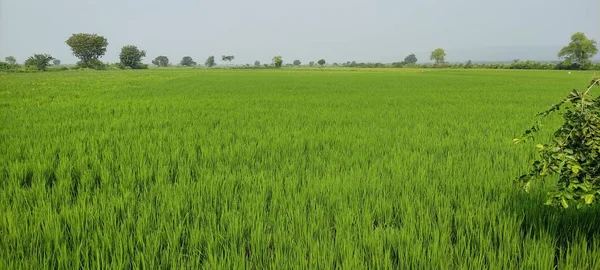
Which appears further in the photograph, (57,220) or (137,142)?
(137,142)

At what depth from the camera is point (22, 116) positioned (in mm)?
6828

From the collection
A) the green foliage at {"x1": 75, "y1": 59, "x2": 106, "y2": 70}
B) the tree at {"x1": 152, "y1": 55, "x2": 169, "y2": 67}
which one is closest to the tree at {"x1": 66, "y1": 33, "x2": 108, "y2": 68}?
the green foliage at {"x1": 75, "y1": 59, "x2": 106, "y2": 70}

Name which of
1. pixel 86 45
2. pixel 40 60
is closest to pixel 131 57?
pixel 86 45

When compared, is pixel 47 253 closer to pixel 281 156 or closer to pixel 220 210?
pixel 220 210

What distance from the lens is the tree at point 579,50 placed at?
232ft

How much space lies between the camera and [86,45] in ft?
253

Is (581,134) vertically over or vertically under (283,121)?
over

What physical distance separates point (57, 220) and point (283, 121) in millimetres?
4824

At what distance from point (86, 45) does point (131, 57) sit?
1124 cm

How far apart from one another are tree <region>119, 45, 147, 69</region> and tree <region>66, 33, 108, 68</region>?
582cm

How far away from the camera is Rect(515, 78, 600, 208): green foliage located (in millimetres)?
1629

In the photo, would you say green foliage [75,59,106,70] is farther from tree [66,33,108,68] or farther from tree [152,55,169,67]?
tree [152,55,169,67]

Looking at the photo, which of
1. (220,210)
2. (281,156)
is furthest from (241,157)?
(220,210)

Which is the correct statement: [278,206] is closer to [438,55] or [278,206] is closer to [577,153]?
[577,153]
